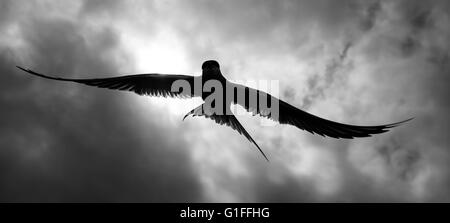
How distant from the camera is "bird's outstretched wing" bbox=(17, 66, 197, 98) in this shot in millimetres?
8516

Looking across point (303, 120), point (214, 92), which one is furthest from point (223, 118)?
point (303, 120)

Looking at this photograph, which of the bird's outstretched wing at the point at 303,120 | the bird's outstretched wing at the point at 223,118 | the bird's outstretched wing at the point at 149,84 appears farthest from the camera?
the bird's outstretched wing at the point at 149,84

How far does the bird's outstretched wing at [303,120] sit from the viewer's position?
7.14m

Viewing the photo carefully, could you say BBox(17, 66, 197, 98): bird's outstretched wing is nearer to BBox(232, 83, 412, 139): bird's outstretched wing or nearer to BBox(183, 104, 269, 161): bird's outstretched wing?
BBox(183, 104, 269, 161): bird's outstretched wing

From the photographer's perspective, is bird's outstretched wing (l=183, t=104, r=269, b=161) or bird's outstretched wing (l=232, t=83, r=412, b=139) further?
bird's outstretched wing (l=183, t=104, r=269, b=161)

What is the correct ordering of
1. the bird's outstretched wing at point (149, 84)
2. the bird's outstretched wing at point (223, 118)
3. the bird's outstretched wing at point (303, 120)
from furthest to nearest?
the bird's outstretched wing at point (149, 84), the bird's outstretched wing at point (223, 118), the bird's outstretched wing at point (303, 120)

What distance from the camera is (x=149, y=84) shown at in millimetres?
8906

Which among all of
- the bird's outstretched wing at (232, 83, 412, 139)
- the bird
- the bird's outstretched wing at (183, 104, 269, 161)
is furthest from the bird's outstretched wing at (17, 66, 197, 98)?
the bird's outstretched wing at (232, 83, 412, 139)

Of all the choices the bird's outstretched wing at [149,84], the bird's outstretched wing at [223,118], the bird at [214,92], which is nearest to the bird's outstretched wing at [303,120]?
the bird at [214,92]

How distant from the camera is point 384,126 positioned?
21.6 ft

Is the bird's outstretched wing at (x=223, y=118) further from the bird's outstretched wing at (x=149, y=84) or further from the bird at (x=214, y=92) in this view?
the bird's outstretched wing at (x=149, y=84)

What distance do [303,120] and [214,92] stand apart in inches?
82.8
